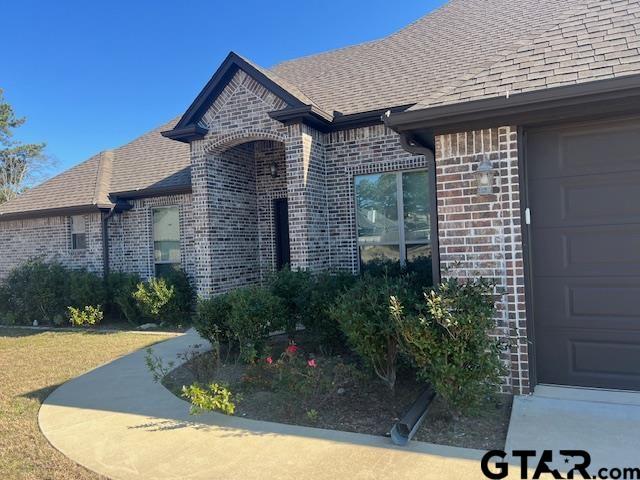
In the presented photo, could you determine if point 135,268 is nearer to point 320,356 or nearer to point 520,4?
point 320,356

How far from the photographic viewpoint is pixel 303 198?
804 centimetres

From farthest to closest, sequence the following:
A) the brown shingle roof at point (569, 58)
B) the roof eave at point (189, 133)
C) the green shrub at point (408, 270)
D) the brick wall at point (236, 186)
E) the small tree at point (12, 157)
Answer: the small tree at point (12, 157)
the roof eave at point (189, 133)
the brick wall at point (236, 186)
the green shrub at point (408, 270)
the brown shingle roof at point (569, 58)

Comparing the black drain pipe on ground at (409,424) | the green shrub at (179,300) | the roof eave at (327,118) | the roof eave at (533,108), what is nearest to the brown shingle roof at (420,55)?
the roof eave at (327,118)

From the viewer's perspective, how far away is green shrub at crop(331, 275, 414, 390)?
178 inches

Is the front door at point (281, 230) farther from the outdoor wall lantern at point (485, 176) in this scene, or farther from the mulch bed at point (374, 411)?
the outdoor wall lantern at point (485, 176)

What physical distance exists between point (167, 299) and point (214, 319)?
365cm

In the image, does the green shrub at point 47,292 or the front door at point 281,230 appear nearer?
the front door at point 281,230

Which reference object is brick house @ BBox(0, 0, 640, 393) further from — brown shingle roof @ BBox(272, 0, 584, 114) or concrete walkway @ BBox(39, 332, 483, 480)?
concrete walkway @ BBox(39, 332, 483, 480)

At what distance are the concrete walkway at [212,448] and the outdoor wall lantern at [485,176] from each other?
245 centimetres

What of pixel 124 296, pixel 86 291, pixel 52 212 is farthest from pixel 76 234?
pixel 124 296

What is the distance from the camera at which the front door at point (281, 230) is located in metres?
10.3

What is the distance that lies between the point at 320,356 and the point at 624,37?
5.11 meters

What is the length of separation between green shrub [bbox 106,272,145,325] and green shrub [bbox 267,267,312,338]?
4.63 meters

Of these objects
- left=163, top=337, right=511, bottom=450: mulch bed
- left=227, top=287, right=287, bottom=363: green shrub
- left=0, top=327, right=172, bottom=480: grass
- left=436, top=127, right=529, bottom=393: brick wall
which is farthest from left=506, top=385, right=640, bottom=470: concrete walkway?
left=0, top=327, right=172, bottom=480: grass
